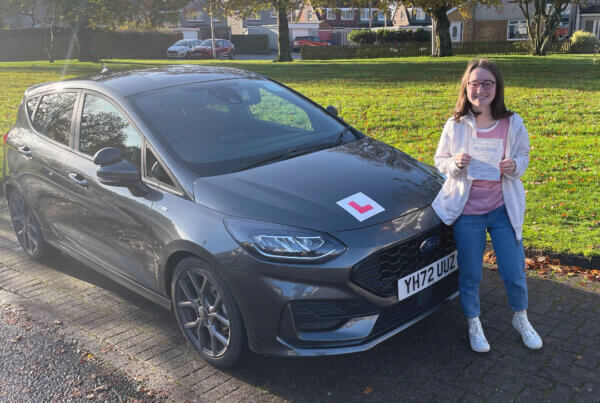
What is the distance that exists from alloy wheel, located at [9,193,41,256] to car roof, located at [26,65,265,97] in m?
1.17

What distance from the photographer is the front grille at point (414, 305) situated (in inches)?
135

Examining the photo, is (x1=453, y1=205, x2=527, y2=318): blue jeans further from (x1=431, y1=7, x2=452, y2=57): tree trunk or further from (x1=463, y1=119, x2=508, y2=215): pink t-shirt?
(x1=431, y1=7, x2=452, y2=57): tree trunk

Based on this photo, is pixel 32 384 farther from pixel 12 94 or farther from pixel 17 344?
pixel 12 94

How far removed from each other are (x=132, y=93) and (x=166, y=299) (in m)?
1.62

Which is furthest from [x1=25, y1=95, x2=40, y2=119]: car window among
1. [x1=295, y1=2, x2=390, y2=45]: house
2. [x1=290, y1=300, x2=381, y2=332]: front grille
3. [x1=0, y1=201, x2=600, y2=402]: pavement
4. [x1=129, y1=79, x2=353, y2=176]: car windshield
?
[x1=295, y1=2, x2=390, y2=45]: house

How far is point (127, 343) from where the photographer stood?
13.8 ft

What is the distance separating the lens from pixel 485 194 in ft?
12.1

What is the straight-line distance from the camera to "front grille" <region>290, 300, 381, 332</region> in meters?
3.31

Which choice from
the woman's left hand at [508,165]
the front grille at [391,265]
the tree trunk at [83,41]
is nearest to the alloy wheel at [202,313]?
the front grille at [391,265]

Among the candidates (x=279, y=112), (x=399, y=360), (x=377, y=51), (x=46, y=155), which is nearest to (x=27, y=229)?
(x=46, y=155)

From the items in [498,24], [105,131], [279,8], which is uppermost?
[498,24]

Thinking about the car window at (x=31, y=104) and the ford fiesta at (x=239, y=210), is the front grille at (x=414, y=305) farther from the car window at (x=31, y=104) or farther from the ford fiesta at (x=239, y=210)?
the car window at (x=31, y=104)

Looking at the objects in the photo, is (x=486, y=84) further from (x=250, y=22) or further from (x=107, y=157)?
(x=250, y=22)

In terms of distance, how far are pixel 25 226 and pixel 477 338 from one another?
14.4 feet
